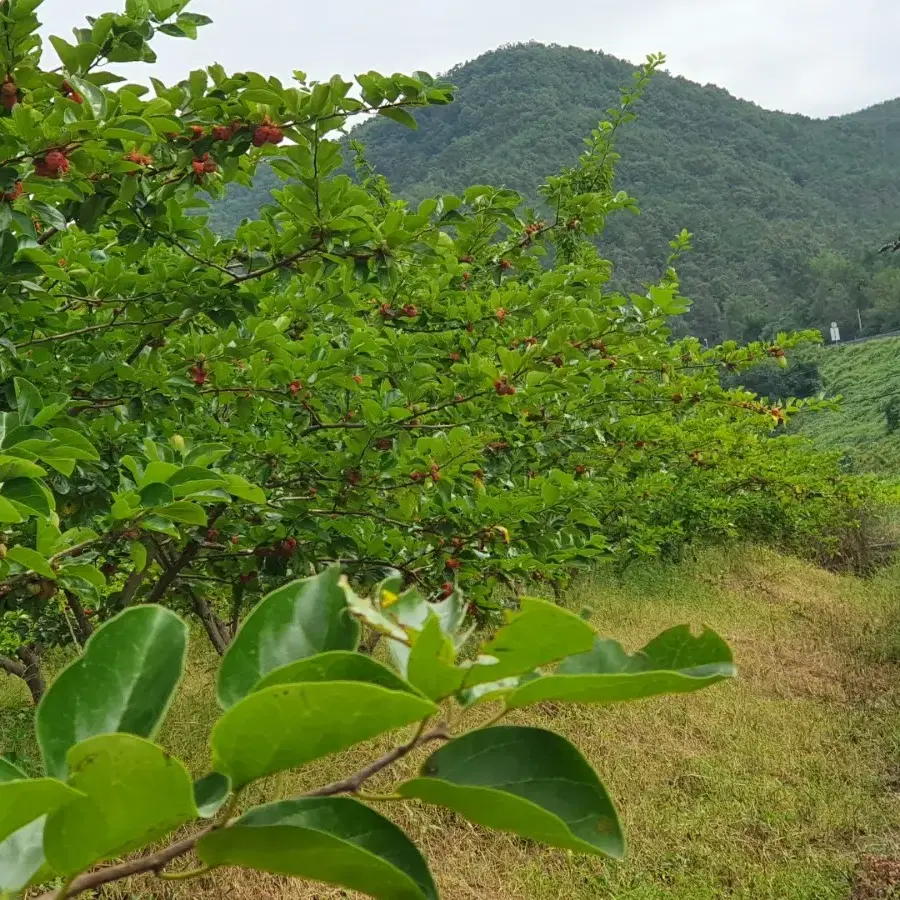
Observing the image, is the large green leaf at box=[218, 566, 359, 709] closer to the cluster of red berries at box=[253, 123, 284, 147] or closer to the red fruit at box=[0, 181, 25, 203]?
the red fruit at box=[0, 181, 25, 203]

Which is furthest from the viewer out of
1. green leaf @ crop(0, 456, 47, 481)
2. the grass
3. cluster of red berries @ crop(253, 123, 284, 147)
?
the grass

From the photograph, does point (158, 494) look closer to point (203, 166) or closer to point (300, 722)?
point (203, 166)

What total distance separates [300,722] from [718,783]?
444cm

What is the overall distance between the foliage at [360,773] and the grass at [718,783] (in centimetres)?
187

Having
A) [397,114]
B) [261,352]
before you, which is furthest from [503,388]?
[397,114]

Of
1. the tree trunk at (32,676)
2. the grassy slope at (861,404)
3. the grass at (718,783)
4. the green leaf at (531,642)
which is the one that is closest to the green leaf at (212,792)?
the green leaf at (531,642)

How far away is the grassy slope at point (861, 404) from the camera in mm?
20953

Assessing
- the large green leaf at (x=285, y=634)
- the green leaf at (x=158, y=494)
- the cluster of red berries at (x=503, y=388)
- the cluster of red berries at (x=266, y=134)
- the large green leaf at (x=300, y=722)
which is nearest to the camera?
the large green leaf at (x=300, y=722)

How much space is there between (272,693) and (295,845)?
7 cm

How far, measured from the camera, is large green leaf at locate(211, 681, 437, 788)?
0.88ft

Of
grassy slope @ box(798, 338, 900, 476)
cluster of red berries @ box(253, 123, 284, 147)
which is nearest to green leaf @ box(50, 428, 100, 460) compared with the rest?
cluster of red berries @ box(253, 123, 284, 147)

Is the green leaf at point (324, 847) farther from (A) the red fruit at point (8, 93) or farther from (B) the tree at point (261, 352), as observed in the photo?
(A) the red fruit at point (8, 93)

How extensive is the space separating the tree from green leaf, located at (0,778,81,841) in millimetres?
793

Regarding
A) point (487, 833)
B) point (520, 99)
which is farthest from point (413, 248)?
point (520, 99)
